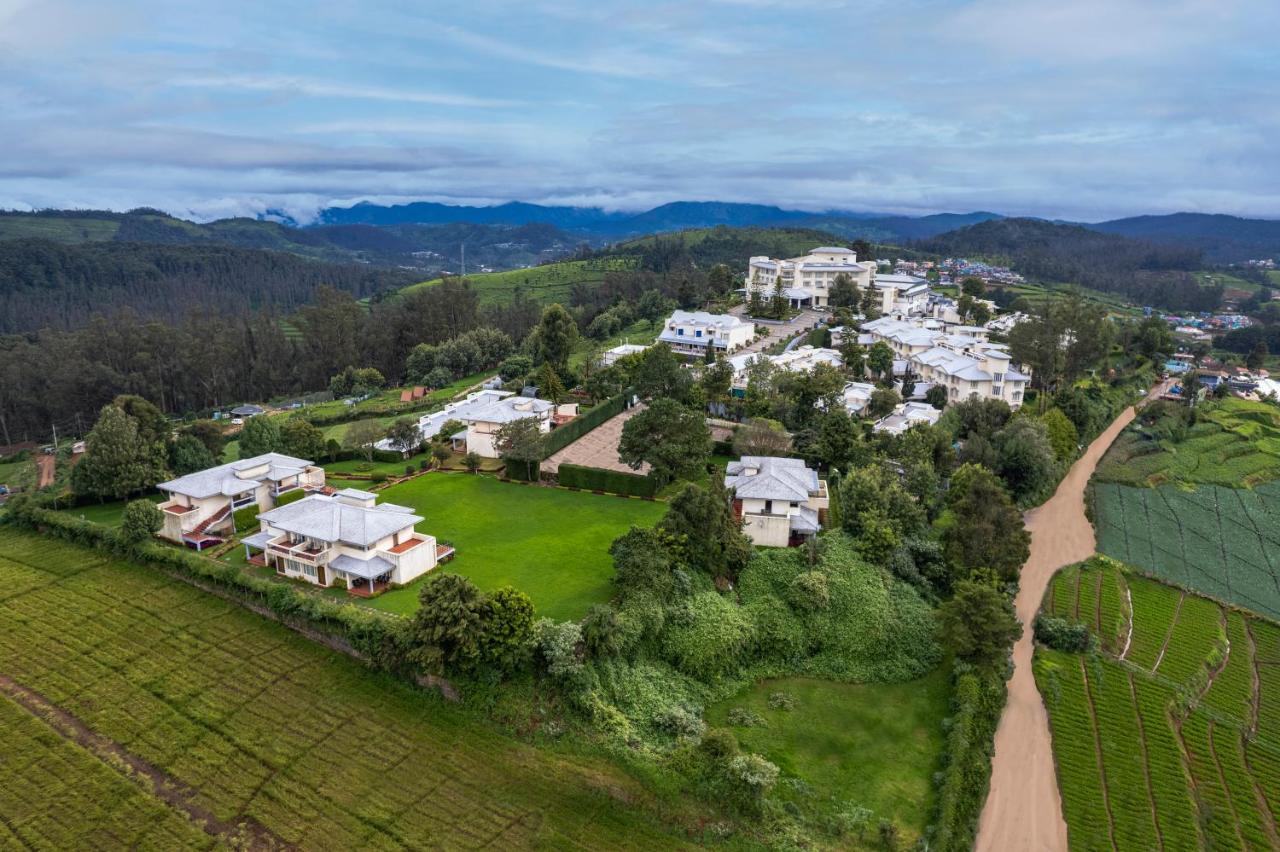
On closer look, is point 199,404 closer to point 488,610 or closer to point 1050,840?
point 488,610

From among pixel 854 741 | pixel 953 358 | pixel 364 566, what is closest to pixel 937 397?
pixel 953 358

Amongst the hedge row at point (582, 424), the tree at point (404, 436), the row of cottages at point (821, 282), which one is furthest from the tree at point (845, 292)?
the tree at point (404, 436)

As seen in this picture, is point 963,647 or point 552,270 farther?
point 552,270

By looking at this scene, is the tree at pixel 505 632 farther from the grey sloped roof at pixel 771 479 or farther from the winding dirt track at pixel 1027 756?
the winding dirt track at pixel 1027 756

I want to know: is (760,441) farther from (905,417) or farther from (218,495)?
(218,495)

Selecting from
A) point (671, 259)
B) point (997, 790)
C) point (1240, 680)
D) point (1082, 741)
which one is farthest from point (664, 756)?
point (671, 259)
